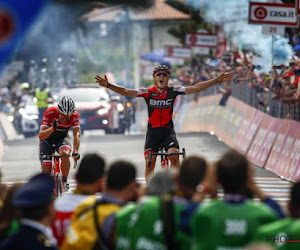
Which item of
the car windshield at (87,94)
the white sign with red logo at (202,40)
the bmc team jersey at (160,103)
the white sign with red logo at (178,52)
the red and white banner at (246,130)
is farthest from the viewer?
the white sign with red logo at (178,52)

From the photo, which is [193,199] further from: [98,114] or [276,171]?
[98,114]

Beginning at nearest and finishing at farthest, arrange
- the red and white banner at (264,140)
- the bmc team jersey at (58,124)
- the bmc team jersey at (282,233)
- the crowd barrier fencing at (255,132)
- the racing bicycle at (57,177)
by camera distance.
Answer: the bmc team jersey at (282,233), the racing bicycle at (57,177), the bmc team jersey at (58,124), the crowd barrier fencing at (255,132), the red and white banner at (264,140)

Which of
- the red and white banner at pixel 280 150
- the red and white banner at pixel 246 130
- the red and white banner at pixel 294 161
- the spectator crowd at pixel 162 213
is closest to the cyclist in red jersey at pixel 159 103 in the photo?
the red and white banner at pixel 294 161

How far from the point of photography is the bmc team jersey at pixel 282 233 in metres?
6.24

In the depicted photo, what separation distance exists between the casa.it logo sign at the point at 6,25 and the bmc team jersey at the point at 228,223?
1.60 meters

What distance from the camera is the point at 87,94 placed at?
36781 millimetres

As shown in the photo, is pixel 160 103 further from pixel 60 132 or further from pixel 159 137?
pixel 60 132

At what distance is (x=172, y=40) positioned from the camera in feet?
446

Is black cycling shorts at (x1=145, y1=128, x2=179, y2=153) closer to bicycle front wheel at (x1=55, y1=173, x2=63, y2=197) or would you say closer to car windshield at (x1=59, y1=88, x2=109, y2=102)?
bicycle front wheel at (x1=55, y1=173, x2=63, y2=197)

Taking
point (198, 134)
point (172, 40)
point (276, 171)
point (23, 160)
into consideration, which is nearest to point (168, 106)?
point (276, 171)

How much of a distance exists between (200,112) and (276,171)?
43.5ft

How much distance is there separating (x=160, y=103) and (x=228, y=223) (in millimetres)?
8948

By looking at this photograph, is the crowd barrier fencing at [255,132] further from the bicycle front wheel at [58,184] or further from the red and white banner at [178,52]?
the red and white banner at [178,52]

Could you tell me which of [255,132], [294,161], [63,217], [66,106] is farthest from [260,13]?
[63,217]
